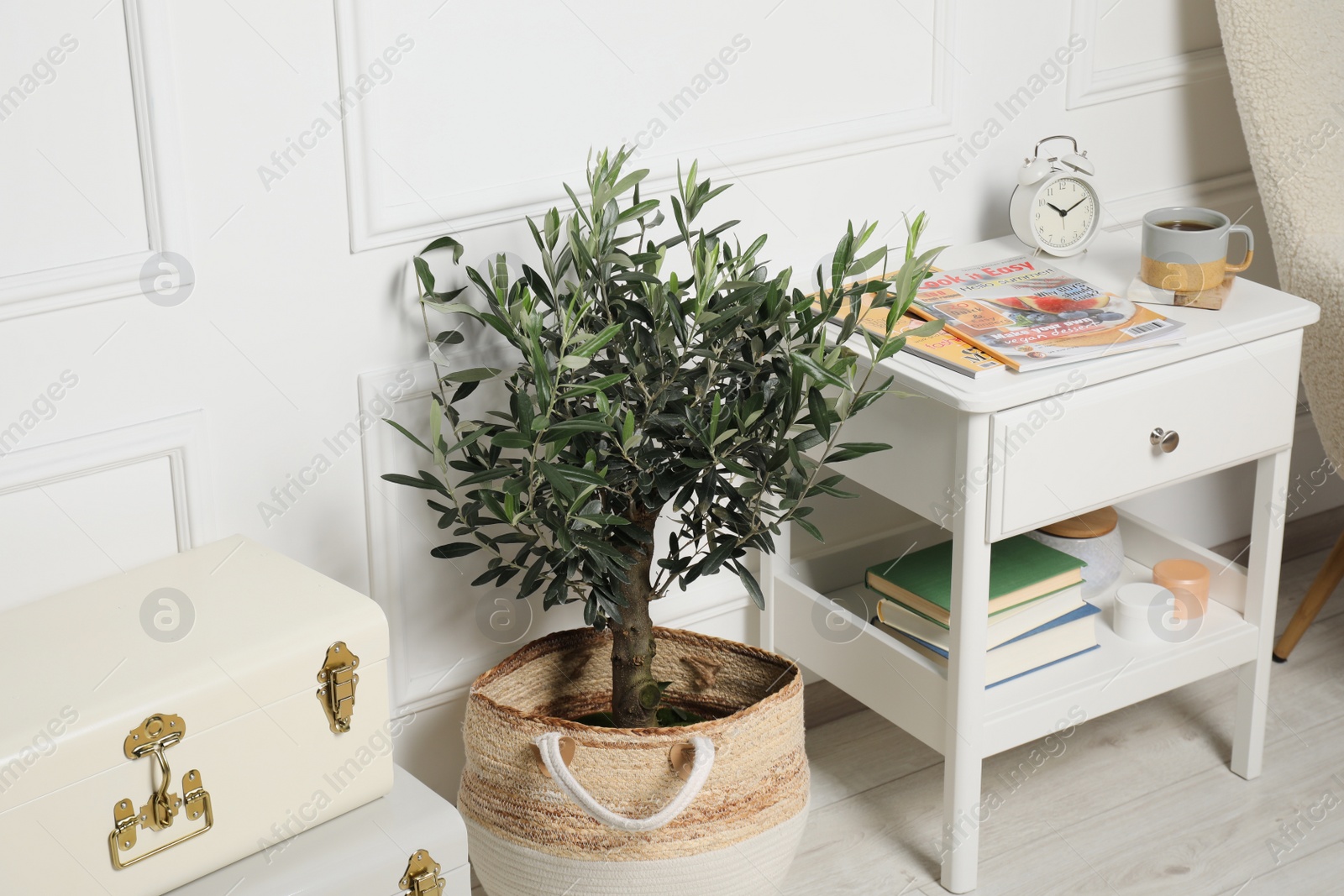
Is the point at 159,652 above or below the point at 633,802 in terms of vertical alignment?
above

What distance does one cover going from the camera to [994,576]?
162 centimetres

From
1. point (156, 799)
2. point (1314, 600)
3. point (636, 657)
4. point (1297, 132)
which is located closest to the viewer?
point (156, 799)

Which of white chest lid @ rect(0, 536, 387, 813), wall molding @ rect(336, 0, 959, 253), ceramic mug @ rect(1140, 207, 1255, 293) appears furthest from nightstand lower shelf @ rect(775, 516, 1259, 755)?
white chest lid @ rect(0, 536, 387, 813)

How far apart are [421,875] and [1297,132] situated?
57.6 inches

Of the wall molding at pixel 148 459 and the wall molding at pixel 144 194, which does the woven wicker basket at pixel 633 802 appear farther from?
the wall molding at pixel 144 194

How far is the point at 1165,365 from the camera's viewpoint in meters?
1.48

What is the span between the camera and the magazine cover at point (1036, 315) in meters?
1.43

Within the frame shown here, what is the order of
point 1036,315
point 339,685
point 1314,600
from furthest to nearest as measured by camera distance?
point 1314,600
point 1036,315
point 339,685

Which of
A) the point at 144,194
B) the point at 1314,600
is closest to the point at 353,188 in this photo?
the point at 144,194

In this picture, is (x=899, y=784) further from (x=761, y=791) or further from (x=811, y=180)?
(x=811, y=180)

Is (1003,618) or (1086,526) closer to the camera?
(1003,618)

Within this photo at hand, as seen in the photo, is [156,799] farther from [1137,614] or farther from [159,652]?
[1137,614]

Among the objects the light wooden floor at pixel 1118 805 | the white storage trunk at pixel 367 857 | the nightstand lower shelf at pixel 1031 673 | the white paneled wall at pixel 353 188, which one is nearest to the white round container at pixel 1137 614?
the nightstand lower shelf at pixel 1031 673

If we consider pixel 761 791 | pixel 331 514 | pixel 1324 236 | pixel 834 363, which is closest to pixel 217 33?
pixel 331 514
